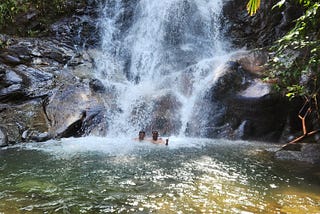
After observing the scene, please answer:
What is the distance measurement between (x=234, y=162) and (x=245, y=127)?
4.14 metres

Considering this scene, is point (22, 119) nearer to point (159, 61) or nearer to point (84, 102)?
point (84, 102)

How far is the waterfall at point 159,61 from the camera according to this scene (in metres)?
11.9

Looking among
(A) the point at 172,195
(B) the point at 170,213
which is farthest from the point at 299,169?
(B) the point at 170,213

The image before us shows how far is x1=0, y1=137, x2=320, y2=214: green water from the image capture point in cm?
468

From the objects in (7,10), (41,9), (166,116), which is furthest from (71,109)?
(41,9)

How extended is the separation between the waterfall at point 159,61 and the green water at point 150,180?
9.53 feet

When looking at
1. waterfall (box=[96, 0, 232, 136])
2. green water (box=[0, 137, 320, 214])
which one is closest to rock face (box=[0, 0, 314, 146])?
waterfall (box=[96, 0, 232, 136])

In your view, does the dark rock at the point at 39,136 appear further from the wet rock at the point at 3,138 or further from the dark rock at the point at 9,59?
the dark rock at the point at 9,59

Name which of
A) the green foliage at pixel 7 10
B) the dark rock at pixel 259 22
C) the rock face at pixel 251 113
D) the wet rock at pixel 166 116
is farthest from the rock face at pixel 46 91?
the dark rock at pixel 259 22

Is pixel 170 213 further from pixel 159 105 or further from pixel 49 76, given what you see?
pixel 49 76

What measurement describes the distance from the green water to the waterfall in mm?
2905

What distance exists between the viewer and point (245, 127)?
1138cm

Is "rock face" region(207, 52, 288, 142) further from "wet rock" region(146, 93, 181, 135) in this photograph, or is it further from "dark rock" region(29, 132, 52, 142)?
"dark rock" region(29, 132, 52, 142)

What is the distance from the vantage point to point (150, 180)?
589cm
